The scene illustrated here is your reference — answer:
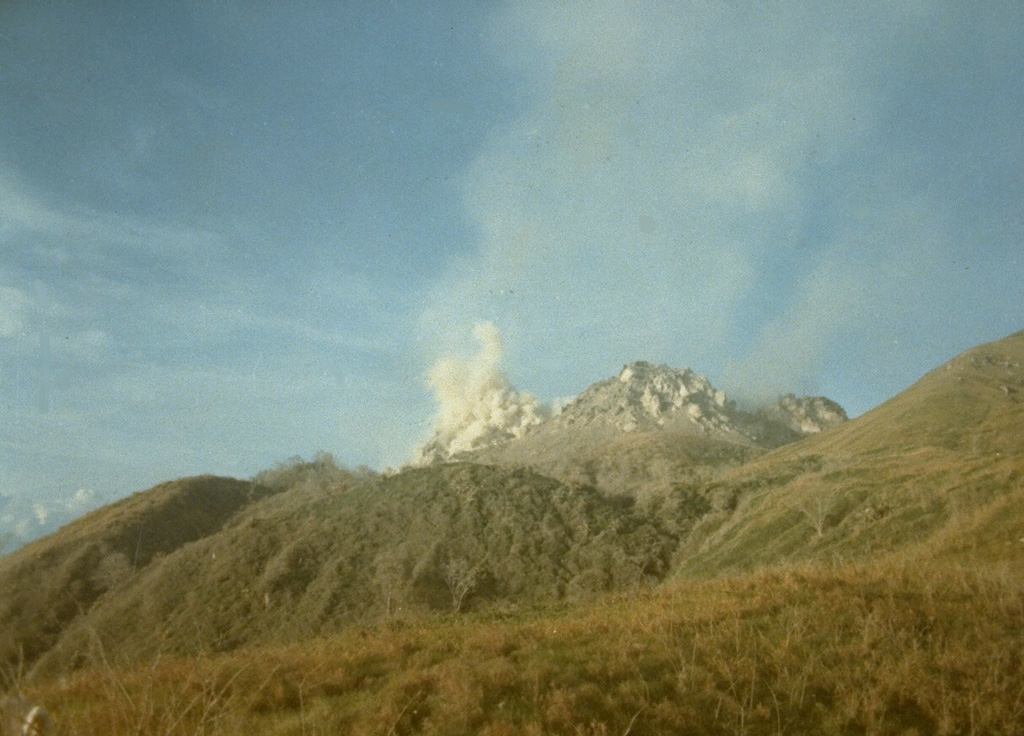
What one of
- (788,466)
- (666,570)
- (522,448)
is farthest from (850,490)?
(522,448)

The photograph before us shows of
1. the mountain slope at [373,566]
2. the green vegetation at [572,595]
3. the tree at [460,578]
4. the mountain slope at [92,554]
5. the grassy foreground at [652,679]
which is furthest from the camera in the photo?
the tree at [460,578]

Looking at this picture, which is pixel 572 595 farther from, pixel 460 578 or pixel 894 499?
pixel 894 499

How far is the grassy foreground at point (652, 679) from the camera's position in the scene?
804 centimetres

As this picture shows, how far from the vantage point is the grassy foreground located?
8039mm

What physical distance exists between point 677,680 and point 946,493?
38.8 metres

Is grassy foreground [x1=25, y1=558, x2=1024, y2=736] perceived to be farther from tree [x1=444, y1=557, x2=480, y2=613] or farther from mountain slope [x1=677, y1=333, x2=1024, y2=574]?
tree [x1=444, y1=557, x2=480, y2=613]

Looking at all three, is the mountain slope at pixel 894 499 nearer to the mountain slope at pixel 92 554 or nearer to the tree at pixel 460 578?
the tree at pixel 460 578

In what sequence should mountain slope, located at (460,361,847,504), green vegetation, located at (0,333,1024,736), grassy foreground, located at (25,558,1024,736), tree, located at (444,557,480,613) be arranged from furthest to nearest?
1. mountain slope, located at (460,361,847,504)
2. tree, located at (444,557,480,613)
3. green vegetation, located at (0,333,1024,736)
4. grassy foreground, located at (25,558,1024,736)

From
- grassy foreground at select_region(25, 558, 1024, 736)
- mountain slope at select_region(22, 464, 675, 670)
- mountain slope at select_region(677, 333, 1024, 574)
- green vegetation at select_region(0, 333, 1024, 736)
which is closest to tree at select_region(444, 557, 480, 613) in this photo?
mountain slope at select_region(22, 464, 675, 670)

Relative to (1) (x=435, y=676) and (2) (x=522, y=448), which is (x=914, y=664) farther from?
(2) (x=522, y=448)

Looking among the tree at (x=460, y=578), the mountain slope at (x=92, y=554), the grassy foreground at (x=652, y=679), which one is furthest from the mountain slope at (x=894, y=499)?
the mountain slope at (x=92, y=554)

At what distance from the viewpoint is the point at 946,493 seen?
38.4m

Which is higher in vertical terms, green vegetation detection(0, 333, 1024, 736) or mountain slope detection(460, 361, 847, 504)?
mountain slope detection(460, 361, 847, 504)

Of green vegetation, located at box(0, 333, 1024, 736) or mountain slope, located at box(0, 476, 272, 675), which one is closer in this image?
green vegetation, located at box(0, 333, 1024, 736)
